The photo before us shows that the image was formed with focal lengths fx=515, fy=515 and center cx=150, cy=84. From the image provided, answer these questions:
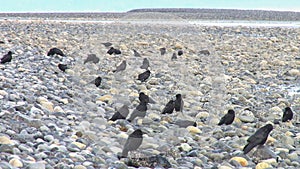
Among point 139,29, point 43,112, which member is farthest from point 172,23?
point 43,112

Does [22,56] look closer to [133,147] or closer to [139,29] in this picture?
[139,29]

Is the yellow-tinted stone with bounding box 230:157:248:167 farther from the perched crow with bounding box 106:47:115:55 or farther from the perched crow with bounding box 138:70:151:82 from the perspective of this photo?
the perched crow with bounding box 106:47:115:55

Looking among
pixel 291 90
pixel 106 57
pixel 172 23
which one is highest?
pixel 172 23

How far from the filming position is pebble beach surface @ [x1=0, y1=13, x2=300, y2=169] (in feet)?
18.5

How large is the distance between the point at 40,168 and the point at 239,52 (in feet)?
42.1

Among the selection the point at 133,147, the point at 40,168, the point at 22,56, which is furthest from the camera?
the point at 22,56

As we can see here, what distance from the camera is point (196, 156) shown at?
5926 millimetres

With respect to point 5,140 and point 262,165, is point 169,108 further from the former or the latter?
point 5,140

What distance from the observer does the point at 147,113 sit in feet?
24.2

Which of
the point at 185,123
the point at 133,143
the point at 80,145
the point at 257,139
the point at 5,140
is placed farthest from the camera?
the point at 185,123

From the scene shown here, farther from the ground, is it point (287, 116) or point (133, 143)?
point (133, 143)

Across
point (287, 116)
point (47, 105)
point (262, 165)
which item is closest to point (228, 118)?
point (287, 116)

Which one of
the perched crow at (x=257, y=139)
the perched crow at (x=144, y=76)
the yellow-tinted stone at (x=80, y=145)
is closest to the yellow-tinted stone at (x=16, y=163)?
the yellow-tinted stone at (x=80, y=145)

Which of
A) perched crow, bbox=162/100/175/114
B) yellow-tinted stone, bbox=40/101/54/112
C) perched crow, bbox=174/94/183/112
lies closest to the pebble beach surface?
yellow-tinted stone, bbox=40/101/54/112
